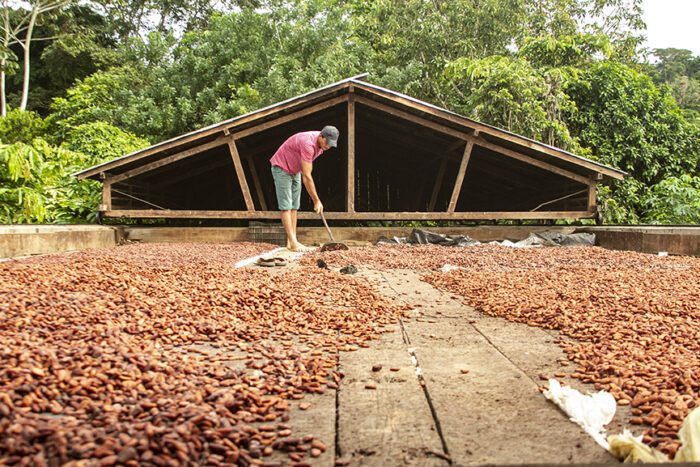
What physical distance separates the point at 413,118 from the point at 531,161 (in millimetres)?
2102

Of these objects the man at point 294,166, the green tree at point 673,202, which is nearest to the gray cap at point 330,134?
the man at point 294,166

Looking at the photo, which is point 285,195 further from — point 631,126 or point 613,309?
point 631,126

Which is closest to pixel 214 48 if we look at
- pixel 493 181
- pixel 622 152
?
pixel 493 181

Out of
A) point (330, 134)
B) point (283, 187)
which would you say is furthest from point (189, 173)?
point (330, 134)

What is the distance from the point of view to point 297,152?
6.78 metres

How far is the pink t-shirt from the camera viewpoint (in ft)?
21.6

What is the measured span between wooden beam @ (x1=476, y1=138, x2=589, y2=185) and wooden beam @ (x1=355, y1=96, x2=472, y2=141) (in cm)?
32

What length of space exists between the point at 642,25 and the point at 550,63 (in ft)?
13.6

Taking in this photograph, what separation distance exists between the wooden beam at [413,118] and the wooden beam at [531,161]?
1.05ft

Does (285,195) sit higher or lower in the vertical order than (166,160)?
lower

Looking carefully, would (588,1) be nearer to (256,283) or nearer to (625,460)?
(256,283)

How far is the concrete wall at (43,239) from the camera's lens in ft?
17.3

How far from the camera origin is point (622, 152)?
1155cm

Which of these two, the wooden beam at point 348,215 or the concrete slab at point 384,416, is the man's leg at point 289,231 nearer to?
the wooden beam at point 348,215
